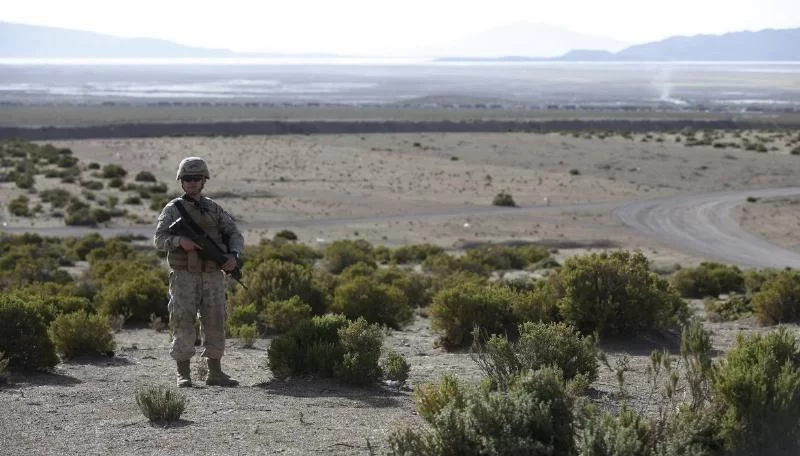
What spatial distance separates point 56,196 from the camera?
143 ft

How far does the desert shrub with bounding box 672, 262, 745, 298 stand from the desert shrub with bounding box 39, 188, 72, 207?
27.9 metres

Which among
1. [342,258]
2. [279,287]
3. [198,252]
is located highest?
[198,252]

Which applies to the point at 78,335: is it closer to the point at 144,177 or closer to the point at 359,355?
the point at 359,355

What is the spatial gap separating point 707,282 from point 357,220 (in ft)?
68.8

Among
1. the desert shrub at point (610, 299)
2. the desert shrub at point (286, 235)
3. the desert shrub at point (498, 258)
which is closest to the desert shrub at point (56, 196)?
the desert shrub at point (286, 235)

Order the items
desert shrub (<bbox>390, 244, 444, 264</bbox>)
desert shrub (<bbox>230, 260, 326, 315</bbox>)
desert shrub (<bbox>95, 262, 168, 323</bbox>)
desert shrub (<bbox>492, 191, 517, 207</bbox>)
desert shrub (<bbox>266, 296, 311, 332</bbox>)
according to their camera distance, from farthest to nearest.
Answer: desert shrub (<bbox>492, 191, 517, 207</bbox>) < desert shrub (<bbox>390, 244, 444, 264</bbox>) < desert shrub (<bbox>95, 262, 168, 323</bbox>) < desert shrub (<bbox>230, 260, 326, 315</bbox>) < desert shrub (<bbox>266, 296, 311, 332</bbox>)

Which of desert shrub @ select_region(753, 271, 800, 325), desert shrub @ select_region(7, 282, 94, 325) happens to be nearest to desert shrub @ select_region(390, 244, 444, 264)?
desert shrub @ select_region(7, 282, 94, 325)

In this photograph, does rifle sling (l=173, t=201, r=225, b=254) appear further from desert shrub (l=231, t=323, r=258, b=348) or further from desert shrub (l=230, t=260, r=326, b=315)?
desert shrub (l=230, t=260, r=326, b=315)

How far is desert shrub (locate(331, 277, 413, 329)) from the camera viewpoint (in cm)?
1403

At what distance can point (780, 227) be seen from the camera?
130ft

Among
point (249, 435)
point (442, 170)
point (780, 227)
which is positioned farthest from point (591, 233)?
point (249, 435)

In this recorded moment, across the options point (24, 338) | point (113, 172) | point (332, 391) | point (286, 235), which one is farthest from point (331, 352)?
point (113, 172)

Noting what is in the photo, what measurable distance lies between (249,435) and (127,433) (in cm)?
81

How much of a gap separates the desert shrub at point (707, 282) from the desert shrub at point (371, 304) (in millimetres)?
7361
